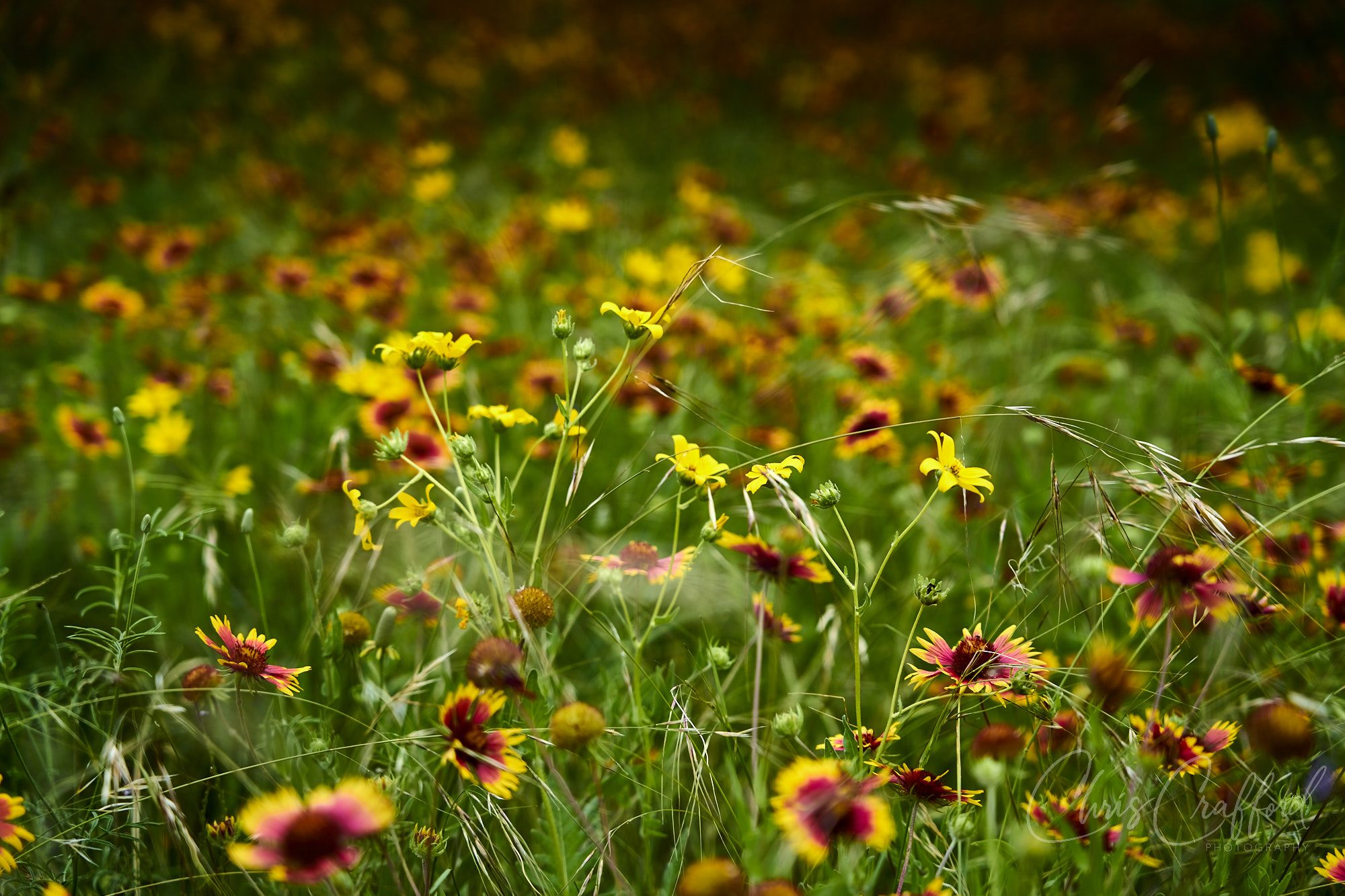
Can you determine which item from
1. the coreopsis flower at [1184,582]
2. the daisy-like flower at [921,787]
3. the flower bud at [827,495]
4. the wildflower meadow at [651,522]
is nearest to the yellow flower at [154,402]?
the wildflower meadow at [651,522]

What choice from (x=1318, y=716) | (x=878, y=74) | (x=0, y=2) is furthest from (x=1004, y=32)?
(x=1318, y=716)

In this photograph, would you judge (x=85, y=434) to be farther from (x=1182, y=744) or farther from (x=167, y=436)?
(x=1182, y=744)

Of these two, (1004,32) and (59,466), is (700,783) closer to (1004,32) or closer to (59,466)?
(59,466)

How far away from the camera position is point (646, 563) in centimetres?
81

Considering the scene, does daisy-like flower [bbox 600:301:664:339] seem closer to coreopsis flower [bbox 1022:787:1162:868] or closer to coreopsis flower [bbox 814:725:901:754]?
coreopsis flower [bbox 814:725:901:754]

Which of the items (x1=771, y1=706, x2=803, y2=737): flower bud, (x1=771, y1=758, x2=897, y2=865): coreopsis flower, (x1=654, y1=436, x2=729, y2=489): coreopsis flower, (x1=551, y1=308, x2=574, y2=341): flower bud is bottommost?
(x1=771, y1=706, x2=803, y2=737): flower bud

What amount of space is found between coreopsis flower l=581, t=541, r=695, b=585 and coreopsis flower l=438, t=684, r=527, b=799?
14cm

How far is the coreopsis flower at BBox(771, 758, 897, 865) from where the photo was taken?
0.52m

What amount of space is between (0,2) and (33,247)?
0.58 m

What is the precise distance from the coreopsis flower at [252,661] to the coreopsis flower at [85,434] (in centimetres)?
77

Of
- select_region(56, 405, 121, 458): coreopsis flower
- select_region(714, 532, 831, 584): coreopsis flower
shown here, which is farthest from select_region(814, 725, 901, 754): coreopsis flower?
select_region(56, 405, 121, 458): coreopsis flower

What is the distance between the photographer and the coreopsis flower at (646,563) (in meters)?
0.74

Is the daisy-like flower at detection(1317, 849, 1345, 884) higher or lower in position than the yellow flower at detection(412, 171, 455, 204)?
higher

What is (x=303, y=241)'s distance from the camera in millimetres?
2451
